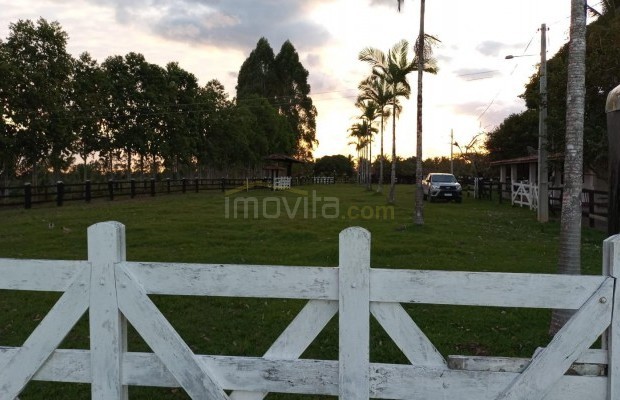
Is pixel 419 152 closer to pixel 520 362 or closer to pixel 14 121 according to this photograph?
pixel 520 362

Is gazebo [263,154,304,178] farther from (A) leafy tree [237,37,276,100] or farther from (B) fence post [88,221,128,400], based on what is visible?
(B) fence post [88,221,128,400]

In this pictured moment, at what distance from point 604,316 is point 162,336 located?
2.01 m

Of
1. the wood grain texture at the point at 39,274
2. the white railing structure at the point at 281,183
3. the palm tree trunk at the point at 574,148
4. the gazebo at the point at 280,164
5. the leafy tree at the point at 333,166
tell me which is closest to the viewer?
the wood grain texture at the point at 39,274

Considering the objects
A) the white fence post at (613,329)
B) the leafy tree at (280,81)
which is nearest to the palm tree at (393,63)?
the white fence post at (613,329)

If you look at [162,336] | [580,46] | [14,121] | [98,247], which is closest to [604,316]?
[162,336]

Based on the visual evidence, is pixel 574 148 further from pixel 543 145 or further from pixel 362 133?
pixel 362 133

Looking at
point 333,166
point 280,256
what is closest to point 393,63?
point 280,256

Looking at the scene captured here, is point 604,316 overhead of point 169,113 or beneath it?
beneath

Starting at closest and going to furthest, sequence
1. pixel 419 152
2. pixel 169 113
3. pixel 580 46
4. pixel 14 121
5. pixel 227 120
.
→ pixel 580 46 → pixel 419 152 → pixel 14 121 → pixel 169 113 → pixel 227 120

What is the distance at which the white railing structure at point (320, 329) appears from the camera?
7.07 ft

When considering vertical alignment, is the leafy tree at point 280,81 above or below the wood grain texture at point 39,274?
above

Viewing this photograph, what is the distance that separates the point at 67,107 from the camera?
28.9m

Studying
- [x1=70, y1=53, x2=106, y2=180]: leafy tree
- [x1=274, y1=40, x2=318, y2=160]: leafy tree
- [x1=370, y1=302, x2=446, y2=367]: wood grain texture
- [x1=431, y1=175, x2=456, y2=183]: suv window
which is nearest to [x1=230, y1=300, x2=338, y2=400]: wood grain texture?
[x1=370, y1=302, x2=446, y2=367]: wood grain texture

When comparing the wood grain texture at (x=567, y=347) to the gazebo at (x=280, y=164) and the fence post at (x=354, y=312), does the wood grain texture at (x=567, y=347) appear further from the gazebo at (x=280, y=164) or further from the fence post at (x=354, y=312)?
the gazebo at (x=280, y=164)
